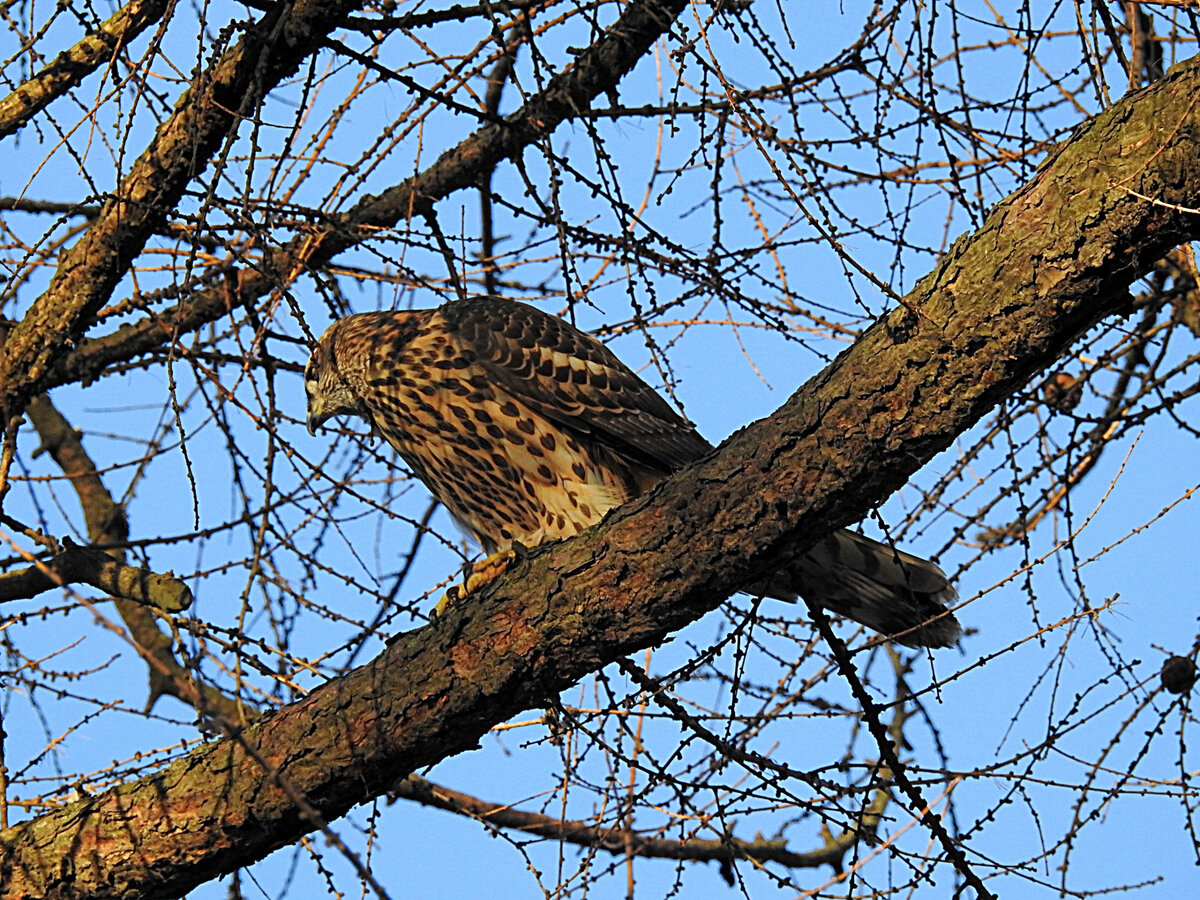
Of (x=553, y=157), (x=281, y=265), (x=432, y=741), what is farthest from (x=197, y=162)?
(x=432, y=741)

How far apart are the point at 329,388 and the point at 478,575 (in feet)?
3.43

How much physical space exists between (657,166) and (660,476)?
1151 mm

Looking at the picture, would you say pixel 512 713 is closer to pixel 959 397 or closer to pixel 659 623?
pixel 659 623

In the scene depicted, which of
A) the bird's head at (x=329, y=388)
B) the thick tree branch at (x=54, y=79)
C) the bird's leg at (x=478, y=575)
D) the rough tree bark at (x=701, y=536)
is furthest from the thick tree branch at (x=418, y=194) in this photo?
the rough tree bark at (x=701, y=536)

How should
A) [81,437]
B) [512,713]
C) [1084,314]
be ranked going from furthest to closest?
1. [81,437]
2. [512,713]
3. [1084,314]

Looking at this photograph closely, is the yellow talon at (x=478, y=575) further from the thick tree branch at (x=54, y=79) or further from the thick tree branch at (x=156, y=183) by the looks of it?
the thick tree branch at (x=54, y=79)

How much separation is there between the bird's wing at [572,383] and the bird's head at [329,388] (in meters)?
0.45

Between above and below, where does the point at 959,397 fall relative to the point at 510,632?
below

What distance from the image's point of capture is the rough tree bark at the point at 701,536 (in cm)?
272

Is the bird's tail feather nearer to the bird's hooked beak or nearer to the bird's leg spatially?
the bird's leg

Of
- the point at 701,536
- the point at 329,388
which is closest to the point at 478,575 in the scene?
the point at 329,388

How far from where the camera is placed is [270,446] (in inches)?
100

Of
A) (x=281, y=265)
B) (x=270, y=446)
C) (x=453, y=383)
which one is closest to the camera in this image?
(x=270, y=446)

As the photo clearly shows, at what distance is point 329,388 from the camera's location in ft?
16.2
